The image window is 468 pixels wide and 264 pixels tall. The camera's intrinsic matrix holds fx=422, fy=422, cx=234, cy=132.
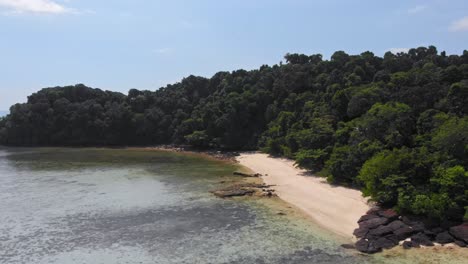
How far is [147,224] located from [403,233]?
56.7ft

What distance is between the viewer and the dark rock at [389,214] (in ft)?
92.3

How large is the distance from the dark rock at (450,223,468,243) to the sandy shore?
5897mm

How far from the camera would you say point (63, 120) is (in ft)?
295

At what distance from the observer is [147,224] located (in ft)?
100

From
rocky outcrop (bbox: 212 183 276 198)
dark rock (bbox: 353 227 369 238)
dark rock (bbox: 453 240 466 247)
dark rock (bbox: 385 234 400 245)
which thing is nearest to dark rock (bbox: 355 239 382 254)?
dark rock (bbox: 353 227 369 238)

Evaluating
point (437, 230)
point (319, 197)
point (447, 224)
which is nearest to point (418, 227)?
point (437, 230)

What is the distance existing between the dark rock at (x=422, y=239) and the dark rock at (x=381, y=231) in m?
1.52

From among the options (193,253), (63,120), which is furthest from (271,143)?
(63,120)

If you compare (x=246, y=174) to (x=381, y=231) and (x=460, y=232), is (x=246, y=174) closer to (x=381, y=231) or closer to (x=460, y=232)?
(x=381, y=231)

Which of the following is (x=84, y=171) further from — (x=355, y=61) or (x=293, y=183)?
(x=355, y=61)

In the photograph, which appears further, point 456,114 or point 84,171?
point 84,171

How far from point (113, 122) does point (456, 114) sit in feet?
222

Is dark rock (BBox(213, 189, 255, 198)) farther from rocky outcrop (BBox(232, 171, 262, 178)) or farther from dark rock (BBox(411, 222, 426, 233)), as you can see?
dark rock (BBox(411, 222, 426, 233))

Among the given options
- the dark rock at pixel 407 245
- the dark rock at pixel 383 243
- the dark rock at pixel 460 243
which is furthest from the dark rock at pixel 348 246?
the dark rock at pixel 460 243
